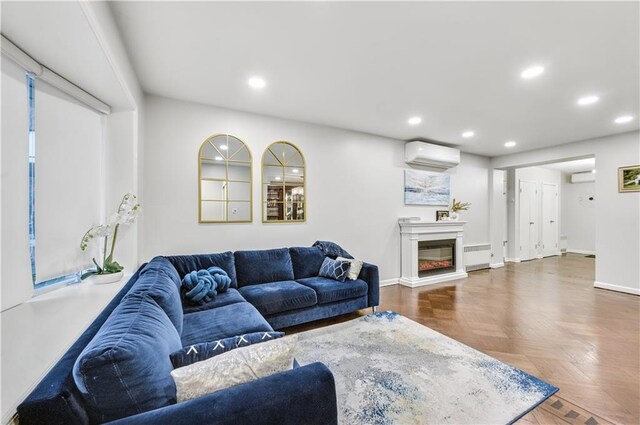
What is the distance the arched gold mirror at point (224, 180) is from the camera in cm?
316

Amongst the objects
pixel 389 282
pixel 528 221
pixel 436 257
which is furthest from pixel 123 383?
pixel 528 221

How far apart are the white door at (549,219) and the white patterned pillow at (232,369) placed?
9250mm

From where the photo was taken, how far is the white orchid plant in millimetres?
1952

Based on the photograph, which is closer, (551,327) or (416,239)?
(551,327)

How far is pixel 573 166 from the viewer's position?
24.0 ft

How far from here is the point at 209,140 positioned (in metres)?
3.19

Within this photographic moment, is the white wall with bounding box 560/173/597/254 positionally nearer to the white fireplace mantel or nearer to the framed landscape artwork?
the framed landscape artwork

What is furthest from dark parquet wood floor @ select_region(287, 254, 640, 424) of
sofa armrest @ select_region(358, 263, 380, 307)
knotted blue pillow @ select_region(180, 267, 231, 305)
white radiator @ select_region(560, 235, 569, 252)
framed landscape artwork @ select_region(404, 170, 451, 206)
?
white radiator @ select_region(560, 235, 569, 252)

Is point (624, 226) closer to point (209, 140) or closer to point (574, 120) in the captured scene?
point (574, 120)

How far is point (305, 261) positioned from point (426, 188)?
3004mm

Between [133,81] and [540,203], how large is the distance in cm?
955

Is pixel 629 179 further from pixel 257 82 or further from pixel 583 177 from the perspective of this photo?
pixel 257 82

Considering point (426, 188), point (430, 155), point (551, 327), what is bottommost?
point (551, 327)

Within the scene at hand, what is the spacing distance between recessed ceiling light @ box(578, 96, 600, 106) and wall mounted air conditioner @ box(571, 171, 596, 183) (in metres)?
6.58
